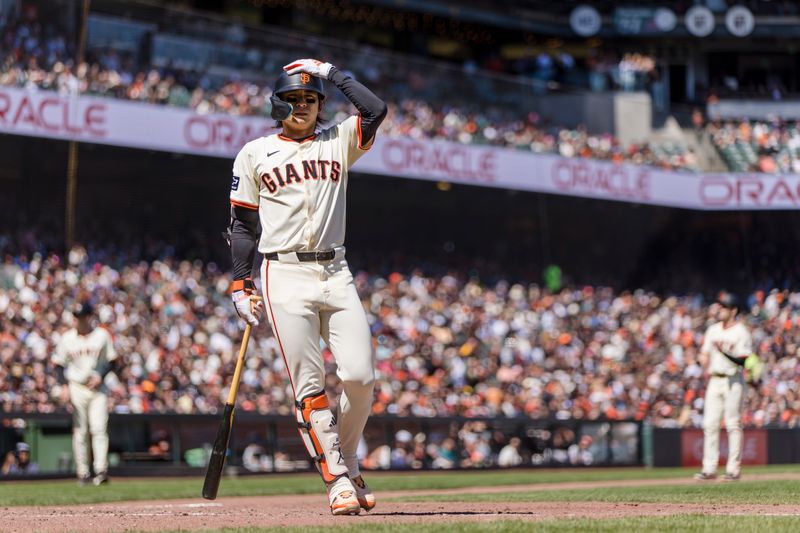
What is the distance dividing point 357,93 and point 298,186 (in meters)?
0.62

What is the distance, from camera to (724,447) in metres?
21.3

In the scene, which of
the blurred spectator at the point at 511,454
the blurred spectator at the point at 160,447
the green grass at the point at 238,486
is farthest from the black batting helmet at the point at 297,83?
the blurred spectator at the point at 511,454

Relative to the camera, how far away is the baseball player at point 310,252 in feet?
23.8

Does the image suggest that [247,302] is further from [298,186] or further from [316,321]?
[298,186]

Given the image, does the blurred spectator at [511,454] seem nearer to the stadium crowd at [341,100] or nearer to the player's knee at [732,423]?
the player's knee at [732,423]

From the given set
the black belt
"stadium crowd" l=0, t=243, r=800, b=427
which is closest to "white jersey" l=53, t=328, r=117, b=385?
"stadium crowd" l=0, t=243, r=800, b=427

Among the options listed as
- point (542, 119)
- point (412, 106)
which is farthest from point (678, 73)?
point (412, 106)

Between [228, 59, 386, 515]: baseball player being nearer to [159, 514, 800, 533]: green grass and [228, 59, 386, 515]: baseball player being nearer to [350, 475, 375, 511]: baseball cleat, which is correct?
[350, 475, 375, 511]: baseball cleat

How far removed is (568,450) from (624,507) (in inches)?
527

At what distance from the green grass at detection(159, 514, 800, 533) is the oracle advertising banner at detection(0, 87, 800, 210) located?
1685 centimetres

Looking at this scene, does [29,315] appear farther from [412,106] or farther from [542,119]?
[542,119]

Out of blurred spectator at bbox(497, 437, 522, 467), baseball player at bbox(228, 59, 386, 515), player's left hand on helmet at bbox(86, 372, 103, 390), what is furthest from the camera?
blurred spectator at bbox(497, 437, 522, 467)

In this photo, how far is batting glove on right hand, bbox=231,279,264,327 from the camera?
734 cm

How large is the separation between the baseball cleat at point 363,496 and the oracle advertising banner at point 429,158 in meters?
15.7
